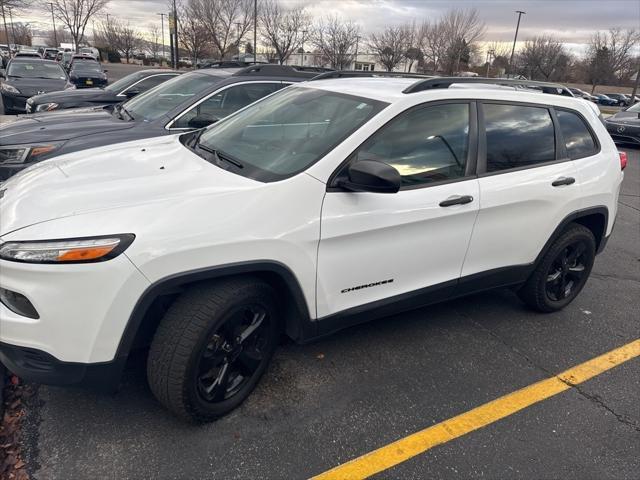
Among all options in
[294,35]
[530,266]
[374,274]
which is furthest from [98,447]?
[294,35]

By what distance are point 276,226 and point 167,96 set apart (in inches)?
171

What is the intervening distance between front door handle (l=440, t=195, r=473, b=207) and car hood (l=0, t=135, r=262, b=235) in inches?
45.1

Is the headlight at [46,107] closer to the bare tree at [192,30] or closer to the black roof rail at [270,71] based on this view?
the black roof rail at [270,71]

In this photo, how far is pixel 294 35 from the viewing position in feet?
131

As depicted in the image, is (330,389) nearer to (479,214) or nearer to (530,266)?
(479,214)

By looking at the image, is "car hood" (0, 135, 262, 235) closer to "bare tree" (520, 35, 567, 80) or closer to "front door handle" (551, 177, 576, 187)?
"front door handle" (551, 177, 576, 187)

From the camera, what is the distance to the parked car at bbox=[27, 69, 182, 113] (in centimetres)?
782

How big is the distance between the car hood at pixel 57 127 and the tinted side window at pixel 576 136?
13.7ft

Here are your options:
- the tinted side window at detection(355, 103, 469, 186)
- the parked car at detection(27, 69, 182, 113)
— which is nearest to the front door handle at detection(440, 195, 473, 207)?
the tinted side window at detection(355, 103, 469, 186)

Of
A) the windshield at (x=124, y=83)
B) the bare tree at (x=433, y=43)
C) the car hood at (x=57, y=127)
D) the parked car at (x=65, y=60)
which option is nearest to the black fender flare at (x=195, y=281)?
the car hood at (x=57, y=127)

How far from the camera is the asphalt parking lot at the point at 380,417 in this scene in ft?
7.45

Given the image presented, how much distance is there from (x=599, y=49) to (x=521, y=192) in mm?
64856

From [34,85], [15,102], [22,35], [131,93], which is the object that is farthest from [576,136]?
[22,35]

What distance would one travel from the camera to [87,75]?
1936cm
